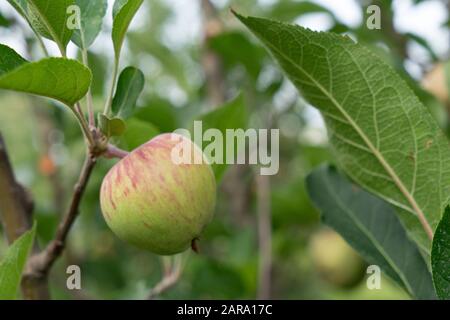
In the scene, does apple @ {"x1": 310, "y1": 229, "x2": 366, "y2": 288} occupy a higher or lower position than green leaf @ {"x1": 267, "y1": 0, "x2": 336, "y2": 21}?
lower

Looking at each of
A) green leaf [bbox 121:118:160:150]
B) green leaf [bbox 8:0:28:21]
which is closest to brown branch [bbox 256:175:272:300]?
green leaf [bbox 121:118:160:150]

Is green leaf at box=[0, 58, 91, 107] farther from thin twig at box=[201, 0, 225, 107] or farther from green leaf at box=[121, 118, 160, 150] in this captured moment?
thin twig at box=[201, 0, 225, 107]

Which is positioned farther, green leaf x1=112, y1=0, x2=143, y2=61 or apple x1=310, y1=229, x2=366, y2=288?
apple x1=310, y1=229, x2=366, y2=288

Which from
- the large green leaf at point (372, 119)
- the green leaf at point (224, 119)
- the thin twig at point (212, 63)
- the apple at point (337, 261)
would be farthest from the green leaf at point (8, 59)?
the apple at point (337, 261)

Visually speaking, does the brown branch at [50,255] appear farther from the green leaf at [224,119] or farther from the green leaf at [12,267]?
the green leaf at [224,119]

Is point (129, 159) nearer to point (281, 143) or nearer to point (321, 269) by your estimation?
point (321, 269)

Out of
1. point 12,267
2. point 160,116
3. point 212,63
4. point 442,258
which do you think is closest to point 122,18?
point 12,267

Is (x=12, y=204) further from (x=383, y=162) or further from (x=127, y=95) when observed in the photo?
(x=383, y=162)
